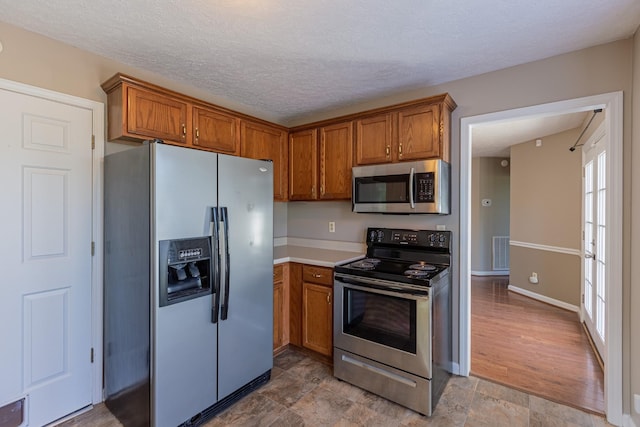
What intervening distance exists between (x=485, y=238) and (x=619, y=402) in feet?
14.6

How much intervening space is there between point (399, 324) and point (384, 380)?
43 cm

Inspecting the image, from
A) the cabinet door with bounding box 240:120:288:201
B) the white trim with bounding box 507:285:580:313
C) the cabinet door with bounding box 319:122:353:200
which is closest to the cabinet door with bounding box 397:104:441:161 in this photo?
the cabinet door with bounding box 319:122:353:200

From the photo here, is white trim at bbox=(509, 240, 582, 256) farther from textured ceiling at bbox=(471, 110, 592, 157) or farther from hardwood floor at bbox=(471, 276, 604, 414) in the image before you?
textured ceiling at bbox=(471, 110, 592, 157)

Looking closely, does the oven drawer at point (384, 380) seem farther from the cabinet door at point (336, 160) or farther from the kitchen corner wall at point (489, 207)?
the kitchen corner wall at point (489, 207)

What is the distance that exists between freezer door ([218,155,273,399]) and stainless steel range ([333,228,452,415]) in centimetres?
59

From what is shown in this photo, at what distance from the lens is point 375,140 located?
266 centimetres

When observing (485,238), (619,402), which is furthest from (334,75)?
(485,238)

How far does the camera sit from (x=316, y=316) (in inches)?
107

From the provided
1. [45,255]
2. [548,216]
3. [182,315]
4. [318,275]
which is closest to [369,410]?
[318,275]

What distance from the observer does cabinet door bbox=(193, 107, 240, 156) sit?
2459 mm

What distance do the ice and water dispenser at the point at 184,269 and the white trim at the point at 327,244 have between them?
1.57 meters

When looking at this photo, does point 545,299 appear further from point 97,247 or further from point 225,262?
point 97,247

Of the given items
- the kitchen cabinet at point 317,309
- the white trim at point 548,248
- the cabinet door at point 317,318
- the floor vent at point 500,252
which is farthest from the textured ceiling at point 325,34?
the floor vent at point 500,252

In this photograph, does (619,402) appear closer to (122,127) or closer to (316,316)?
(316,316)
